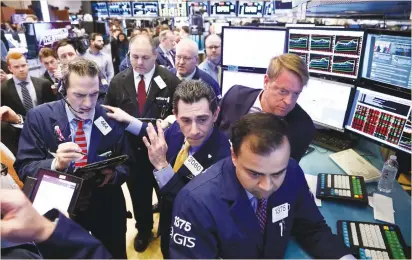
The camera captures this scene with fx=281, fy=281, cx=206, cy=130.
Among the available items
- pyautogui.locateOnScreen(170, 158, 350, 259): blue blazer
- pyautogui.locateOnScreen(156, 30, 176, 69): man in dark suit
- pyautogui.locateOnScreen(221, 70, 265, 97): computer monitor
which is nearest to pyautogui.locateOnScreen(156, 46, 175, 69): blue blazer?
pyautogui.locateOnScreen(156, 30, 176, 69): man in dark suit

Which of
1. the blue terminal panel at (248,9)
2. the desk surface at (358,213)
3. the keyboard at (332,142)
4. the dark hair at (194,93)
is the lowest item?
the desk surface at (358,213)

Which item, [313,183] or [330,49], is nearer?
[313,183]

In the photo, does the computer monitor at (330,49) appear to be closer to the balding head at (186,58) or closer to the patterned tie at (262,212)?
the balding head at (186,58)

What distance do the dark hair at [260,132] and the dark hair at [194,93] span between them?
433 mm

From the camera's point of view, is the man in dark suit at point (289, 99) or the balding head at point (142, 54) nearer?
the man in dark suit at point (289, 99)

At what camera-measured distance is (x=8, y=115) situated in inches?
87.4

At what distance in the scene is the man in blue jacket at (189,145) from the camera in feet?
4.78

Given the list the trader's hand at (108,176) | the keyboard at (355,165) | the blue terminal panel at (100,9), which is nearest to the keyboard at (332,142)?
the keyboard at (355,165)

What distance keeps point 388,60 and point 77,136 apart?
2008mm

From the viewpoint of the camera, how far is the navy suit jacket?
5.66 ft

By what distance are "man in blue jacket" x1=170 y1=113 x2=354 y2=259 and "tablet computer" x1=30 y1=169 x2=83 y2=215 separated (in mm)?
523

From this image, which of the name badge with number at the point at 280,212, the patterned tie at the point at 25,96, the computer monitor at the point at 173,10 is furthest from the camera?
the computer monitor at the point at 173,10

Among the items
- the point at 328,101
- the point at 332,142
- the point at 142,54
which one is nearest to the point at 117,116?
the point at 142,54

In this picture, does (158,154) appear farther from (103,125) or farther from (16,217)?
(16,217)
